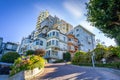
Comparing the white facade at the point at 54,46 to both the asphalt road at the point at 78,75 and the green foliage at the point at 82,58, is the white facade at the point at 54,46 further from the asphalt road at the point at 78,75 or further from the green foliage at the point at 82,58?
the asphalt road at the point at 78,75

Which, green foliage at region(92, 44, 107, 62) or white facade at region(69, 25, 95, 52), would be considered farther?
white facade at region(69, 25, 95, 52)

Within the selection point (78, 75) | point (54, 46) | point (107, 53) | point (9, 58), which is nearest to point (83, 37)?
point (54, 46)

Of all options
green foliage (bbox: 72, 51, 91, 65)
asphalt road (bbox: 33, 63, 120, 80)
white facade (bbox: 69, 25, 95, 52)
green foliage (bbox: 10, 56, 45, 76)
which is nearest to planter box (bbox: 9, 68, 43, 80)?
green foliage (bbox: 10, 56, 45, 76)

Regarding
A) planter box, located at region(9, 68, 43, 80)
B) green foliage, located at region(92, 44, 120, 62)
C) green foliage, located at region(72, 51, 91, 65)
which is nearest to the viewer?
planter box, located at region(9, 68, 43, 80)

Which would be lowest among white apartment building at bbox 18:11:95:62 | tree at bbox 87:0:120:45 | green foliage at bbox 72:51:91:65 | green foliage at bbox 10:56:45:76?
green foliage at bbox 10:56:45:76

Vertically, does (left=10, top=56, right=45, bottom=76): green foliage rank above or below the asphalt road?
above

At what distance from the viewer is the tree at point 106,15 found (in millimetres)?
14000

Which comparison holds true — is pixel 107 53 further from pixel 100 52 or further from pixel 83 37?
pixel 83 37

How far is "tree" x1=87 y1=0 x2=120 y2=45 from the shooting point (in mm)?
14000

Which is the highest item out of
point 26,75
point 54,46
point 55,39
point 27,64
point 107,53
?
point 55,39

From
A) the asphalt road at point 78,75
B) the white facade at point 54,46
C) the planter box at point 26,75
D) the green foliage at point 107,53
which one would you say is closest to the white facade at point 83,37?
the white facade at point 54,46

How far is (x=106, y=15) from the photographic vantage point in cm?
1438

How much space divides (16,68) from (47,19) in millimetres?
50760

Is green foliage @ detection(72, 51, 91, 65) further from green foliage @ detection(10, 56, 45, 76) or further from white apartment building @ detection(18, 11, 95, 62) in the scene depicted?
white apartment building @ detection(18, 11, 95, 62)
